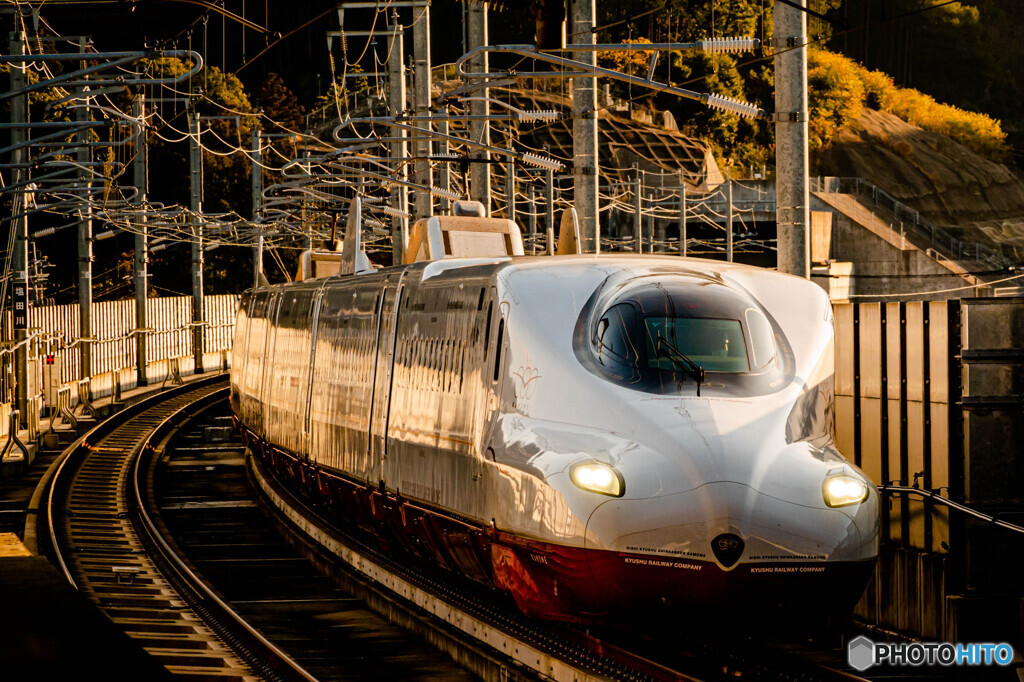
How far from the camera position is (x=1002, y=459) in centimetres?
1072

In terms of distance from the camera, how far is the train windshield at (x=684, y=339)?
1011cm

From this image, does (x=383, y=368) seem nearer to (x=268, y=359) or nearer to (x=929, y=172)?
(x=268, y=359)

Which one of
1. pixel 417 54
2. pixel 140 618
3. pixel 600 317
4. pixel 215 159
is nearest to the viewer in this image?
pixel 600 317

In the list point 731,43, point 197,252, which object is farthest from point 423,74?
point 197,252

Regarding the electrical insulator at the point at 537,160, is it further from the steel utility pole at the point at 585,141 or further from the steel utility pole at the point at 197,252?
the steel utility pole at the point at 197,252

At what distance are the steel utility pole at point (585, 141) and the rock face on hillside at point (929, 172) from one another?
88742mm

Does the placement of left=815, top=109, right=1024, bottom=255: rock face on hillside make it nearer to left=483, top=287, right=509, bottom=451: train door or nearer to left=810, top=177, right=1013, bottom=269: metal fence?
left=810, top=177, right=1013, bottom=269: metal fence

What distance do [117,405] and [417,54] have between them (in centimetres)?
1618

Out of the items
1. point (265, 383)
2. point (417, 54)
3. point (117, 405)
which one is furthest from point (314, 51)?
point (265, 383)

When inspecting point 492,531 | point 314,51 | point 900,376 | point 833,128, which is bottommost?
point 492,531

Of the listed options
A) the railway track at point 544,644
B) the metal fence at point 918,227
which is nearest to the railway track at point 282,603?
the railway track at point 544,644

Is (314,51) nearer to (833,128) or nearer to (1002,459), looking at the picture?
(833,128)

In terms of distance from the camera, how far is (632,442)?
9516 mm
